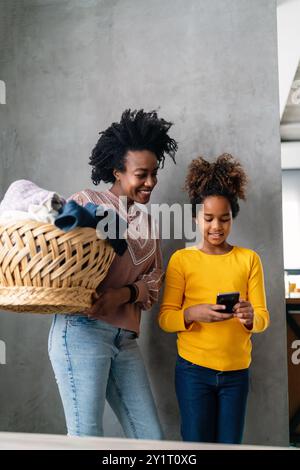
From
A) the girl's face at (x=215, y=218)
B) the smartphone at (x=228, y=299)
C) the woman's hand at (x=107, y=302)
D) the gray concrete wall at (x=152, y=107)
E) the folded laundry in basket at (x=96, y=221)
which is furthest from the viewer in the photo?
the gray concrete wall at (x=152, y=107)

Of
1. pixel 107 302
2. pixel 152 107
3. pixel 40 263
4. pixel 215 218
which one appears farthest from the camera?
pixel 152 107

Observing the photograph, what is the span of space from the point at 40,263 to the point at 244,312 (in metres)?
0.61

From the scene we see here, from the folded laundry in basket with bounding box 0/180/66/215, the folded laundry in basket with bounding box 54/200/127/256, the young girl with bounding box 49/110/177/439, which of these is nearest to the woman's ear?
the young girl with bounding box 49/110/177/439

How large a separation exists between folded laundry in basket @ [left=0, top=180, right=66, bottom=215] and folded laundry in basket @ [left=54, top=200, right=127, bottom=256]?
28 mm

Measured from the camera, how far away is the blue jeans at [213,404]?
1344 mm

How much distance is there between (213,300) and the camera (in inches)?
55.0

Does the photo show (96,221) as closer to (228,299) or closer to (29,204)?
(29,204)

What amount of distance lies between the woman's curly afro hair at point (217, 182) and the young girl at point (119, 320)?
0.12m

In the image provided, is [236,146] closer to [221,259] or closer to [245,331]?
Answer: [221,259]

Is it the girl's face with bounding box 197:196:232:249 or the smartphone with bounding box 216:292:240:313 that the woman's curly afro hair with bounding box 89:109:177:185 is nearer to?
the girl's face with bounding box 197:196:232:249

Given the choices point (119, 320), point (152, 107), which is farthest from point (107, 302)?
point (152, 107)

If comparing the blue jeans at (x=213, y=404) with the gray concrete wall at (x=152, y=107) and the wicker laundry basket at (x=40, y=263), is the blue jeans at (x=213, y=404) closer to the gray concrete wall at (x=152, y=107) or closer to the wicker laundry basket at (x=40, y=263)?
the gray concrete wall at (x=152, y=107)

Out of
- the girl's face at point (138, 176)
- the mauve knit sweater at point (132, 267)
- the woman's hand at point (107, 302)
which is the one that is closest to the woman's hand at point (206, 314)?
the mauve knit sweater at point (132, 267)

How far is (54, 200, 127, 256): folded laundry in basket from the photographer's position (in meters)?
0.97
